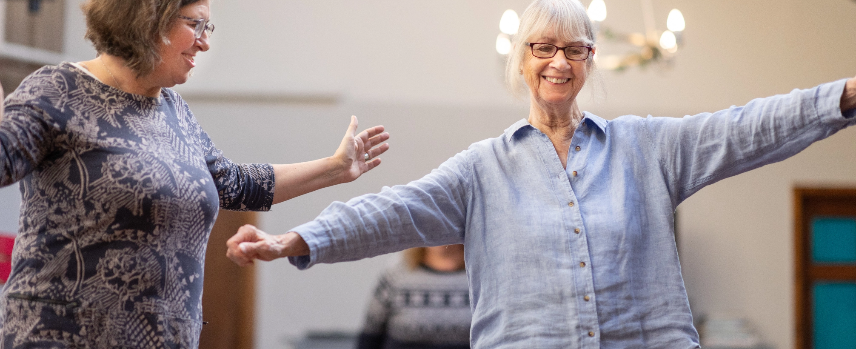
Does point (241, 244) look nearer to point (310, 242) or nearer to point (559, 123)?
point (310, 242)

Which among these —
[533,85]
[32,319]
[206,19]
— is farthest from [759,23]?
[32,319]

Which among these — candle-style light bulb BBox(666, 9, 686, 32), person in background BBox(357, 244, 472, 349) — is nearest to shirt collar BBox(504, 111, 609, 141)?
person in background BBox(357, 244, 472, 349)

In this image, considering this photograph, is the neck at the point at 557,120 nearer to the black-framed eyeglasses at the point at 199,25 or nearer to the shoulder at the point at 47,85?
the black-framed eyeglasses at the point at 199,25

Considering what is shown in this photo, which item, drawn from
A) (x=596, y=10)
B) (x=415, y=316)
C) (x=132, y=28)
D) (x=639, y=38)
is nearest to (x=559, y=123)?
(x=132, y=28)

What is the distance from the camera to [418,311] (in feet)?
8.16

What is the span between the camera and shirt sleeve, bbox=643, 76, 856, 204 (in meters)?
1.32

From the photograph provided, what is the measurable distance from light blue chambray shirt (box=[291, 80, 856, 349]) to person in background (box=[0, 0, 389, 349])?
0.23 metres

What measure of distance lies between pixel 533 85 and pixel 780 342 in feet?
15.9

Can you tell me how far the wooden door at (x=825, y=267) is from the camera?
5.54 metres

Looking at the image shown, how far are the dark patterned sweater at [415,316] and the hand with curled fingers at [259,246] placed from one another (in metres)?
1.23

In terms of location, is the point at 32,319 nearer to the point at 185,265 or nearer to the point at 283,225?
the point at 185,265

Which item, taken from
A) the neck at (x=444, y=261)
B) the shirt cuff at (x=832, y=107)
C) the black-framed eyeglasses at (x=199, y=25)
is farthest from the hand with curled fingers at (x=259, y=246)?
the neck at (x=444, y=261)

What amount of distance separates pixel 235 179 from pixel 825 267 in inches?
206

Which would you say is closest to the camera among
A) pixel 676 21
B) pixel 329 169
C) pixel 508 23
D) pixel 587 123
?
pixel 587 123
